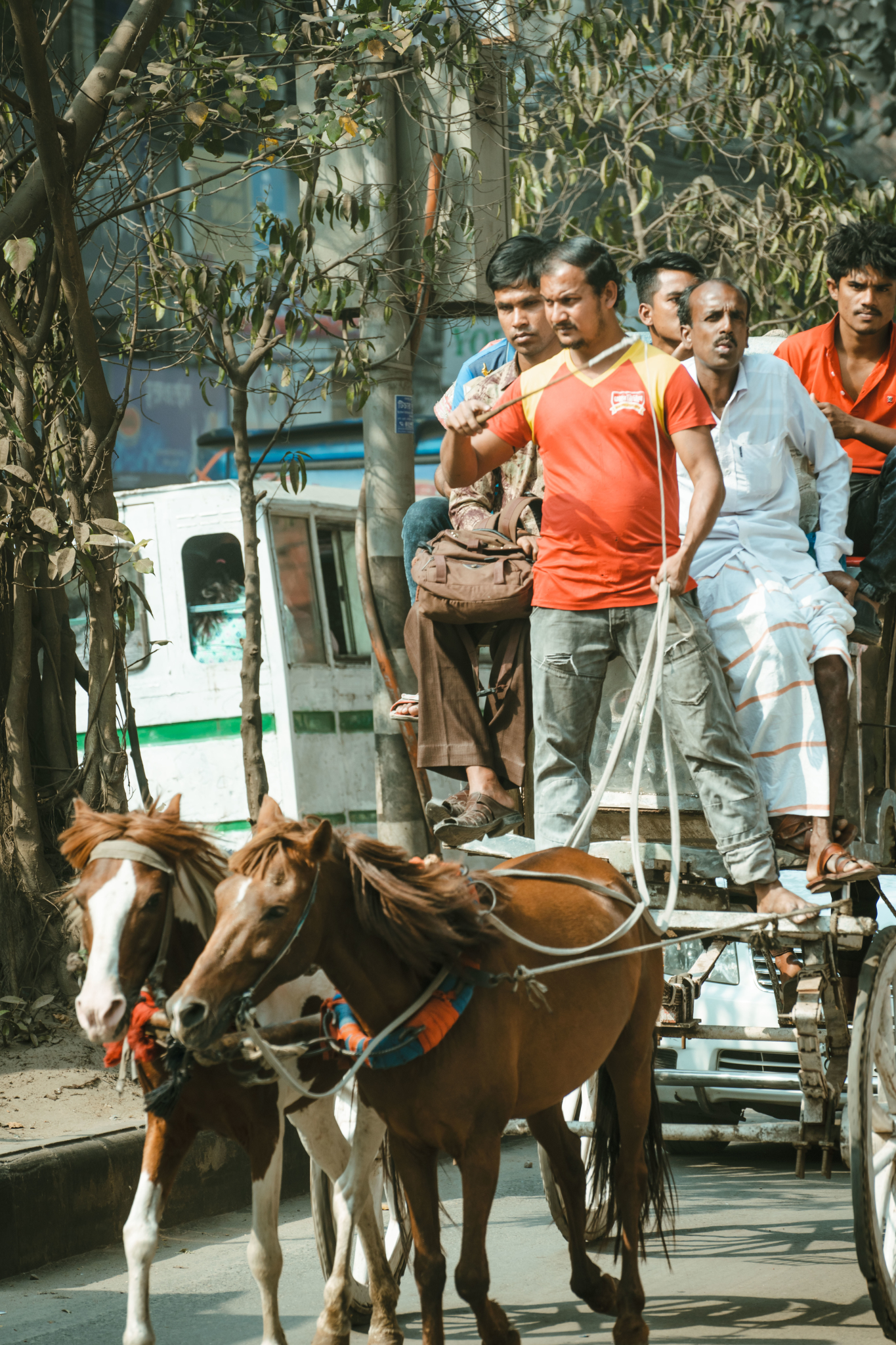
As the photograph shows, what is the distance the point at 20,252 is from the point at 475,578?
8.17 feet

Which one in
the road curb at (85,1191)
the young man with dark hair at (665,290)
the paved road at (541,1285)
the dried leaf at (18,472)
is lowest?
the paved road at (541,1285)

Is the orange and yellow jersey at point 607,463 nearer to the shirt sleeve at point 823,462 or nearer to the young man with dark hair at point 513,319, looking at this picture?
the young man with dark hair at point 513,319

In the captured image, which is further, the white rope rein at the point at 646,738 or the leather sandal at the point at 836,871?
the leather sandal at the point at 836,871

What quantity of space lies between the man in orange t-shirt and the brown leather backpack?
26 cm

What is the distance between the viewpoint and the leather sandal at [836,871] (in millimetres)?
4621

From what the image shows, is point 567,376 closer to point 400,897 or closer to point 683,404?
point 683,404

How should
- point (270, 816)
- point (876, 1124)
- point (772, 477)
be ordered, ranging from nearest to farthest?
point (270, 816), point (876, 1124), point (772, 477)

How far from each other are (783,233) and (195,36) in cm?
508

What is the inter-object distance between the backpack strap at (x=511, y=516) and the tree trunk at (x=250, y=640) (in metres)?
2.55

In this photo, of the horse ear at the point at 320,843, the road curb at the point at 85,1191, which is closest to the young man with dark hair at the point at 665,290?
the horse ear at the point at 320,843

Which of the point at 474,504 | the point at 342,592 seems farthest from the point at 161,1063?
the point at 342,592

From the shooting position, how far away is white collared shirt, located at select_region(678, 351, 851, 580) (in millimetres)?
5227

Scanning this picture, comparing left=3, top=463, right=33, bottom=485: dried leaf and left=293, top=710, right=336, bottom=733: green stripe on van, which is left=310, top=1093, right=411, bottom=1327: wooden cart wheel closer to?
left=3, top=463, right=33, bottom=485: dried leaf

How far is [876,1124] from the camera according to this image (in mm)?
4566
